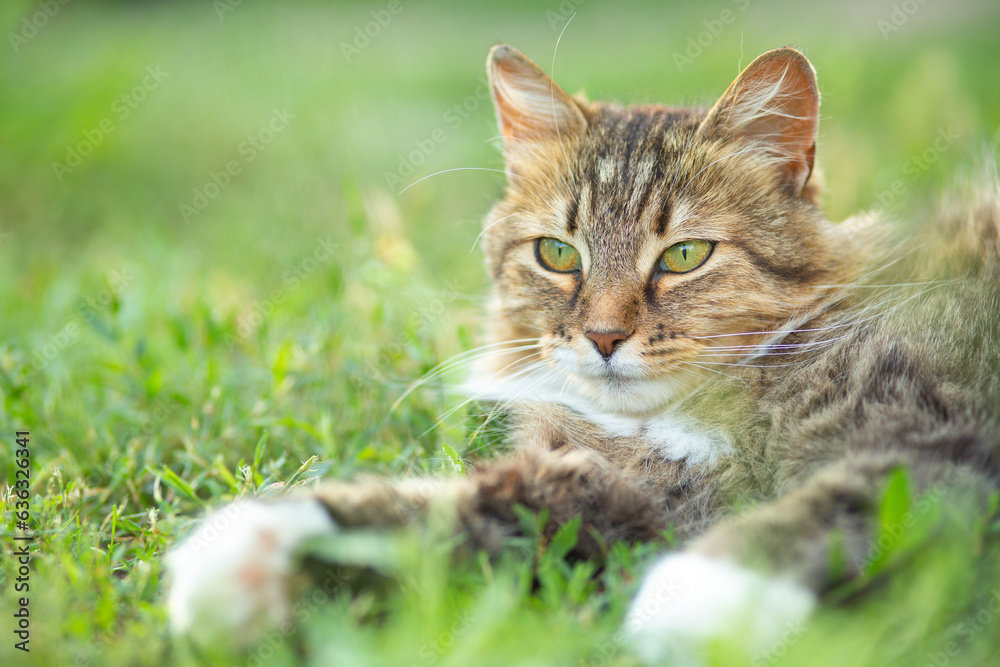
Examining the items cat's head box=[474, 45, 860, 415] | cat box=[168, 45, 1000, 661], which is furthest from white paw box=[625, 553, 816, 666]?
cat's head box=[474, 45, 860, 415]

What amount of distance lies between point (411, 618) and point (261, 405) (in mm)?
1503

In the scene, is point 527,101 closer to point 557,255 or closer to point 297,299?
point 557,255

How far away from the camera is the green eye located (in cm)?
216

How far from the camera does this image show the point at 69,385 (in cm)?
292

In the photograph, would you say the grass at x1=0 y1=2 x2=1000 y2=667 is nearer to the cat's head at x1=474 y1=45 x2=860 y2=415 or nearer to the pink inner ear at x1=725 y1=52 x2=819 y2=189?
the cat's head at x1=474 y1=45 x2=860 y2=415

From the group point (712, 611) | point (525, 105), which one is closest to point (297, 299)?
point (525, 105)

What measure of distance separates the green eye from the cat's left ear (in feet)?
1.15

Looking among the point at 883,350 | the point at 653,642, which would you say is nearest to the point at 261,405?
the point at 653,642

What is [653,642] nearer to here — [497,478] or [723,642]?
[723,642]

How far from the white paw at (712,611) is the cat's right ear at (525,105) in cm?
156

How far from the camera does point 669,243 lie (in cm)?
217

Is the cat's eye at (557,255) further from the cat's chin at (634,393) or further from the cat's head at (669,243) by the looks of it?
the cat's chin at (634,393)

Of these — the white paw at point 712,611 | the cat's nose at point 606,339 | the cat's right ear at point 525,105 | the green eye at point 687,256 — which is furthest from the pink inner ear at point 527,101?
the white paw at point 712,611

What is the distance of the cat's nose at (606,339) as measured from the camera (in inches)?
80.4
